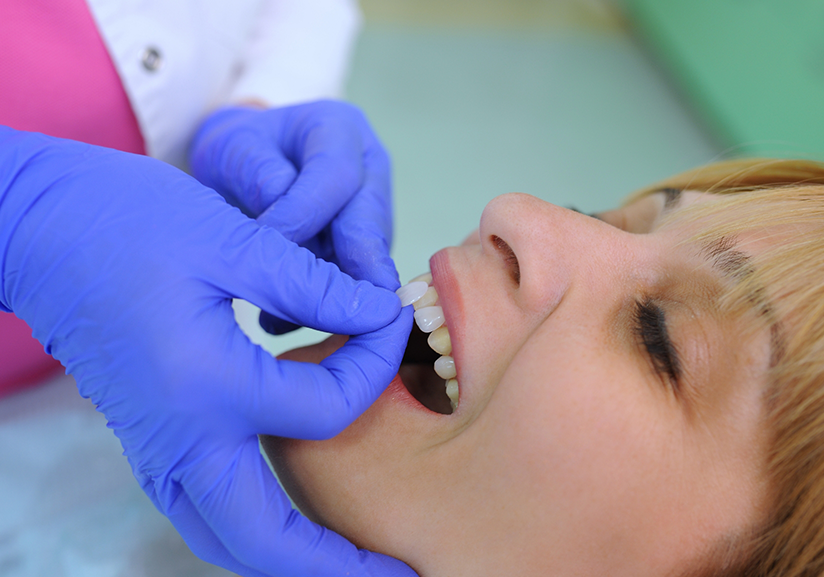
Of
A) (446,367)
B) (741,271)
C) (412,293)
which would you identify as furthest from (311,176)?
(741,271)

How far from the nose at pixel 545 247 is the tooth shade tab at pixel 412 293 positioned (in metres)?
0.10

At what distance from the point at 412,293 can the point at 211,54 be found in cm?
86

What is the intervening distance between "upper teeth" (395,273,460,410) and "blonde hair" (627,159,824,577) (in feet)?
1.15

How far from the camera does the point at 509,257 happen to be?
0.82 metres

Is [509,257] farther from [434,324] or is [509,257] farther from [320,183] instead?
[320,183]

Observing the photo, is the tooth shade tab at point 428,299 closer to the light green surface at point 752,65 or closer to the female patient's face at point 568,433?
the female patient's face at point 568,433

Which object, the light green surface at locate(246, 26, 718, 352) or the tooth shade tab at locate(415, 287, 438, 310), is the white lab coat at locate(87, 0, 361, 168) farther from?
the tooth shade tab at locate(415, 287, 438, 310)

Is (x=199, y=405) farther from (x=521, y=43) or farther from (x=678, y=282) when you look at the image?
(x=521, y=43)

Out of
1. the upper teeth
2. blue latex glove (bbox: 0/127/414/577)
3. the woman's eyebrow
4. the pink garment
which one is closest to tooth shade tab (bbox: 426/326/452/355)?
the upper teeth

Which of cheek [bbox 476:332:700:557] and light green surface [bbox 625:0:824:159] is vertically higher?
cheek [bbox 476:332:700:557]

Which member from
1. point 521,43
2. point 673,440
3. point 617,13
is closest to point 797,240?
point 673,440

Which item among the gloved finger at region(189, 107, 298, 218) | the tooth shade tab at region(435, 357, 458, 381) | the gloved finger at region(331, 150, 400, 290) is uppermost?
the gloved finger at region(189, 107, 298, 218)

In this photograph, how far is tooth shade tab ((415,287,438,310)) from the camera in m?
0.86

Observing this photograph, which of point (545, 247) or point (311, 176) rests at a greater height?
point (311, 176)
